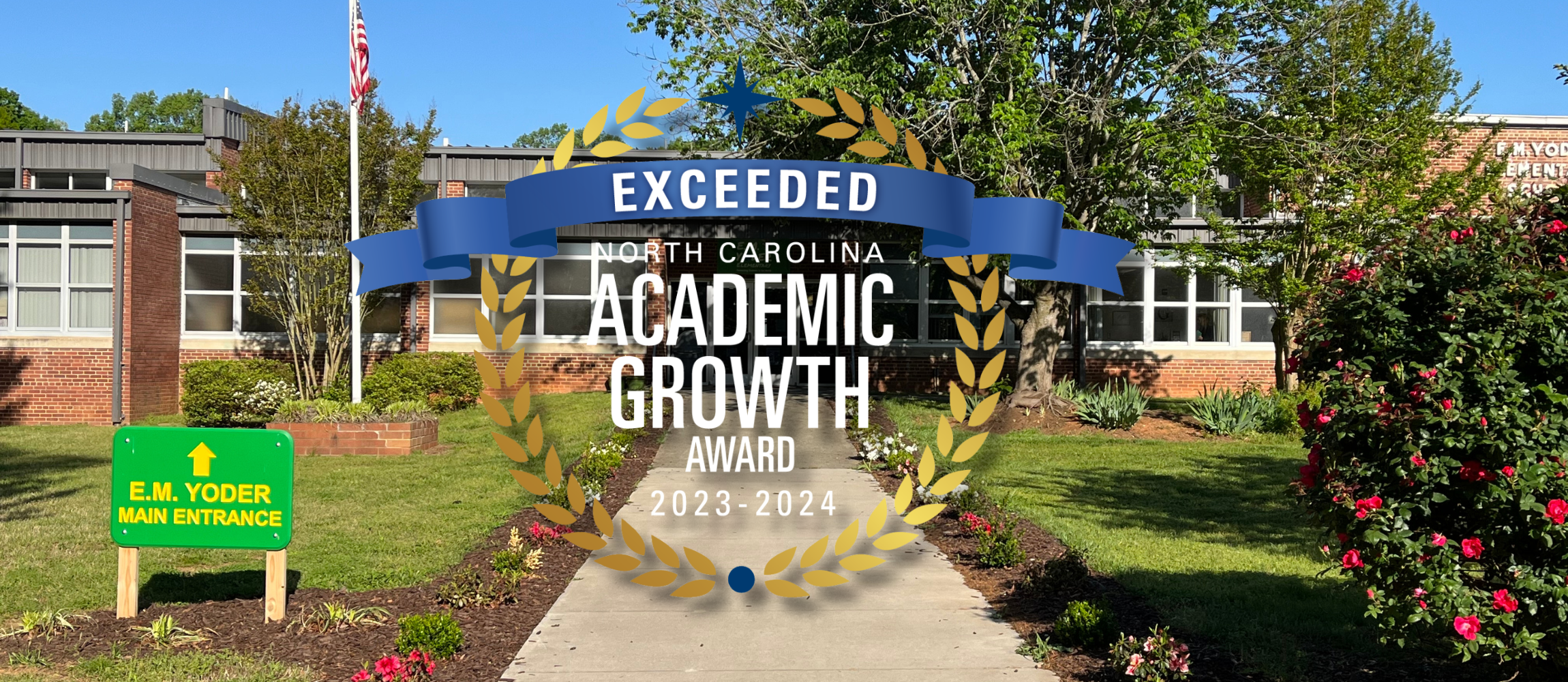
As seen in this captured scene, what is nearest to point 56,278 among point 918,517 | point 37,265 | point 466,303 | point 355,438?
point 37,265

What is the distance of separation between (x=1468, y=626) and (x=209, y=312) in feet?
75.2

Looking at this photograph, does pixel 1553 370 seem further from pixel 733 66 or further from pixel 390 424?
pixel 390 424

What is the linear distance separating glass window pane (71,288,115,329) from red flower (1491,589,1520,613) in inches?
884

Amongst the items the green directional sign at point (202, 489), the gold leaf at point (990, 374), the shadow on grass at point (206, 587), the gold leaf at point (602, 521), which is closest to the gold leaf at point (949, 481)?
the gold leaf at point (990, 374)

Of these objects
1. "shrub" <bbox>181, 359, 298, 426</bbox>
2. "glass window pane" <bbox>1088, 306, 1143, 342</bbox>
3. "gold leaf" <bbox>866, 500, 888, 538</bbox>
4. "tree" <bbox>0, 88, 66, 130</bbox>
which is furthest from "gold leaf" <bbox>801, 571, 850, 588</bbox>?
"tree" <bbox>0, 88, 66, 130</bbox>

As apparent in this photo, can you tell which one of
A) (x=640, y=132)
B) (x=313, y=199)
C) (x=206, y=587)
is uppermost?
(x=313, y=199)

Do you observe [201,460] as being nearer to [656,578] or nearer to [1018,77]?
[656,578]

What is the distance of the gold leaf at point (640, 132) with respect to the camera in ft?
24.1

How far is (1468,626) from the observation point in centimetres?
453

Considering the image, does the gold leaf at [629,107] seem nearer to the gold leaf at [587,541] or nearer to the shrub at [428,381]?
the gold leaf at [587,541]

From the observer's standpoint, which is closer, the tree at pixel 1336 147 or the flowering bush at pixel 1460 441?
the flowering bush at pixel 1460 441

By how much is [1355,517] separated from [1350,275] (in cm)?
106

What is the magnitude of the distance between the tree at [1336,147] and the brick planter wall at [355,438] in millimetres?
11762

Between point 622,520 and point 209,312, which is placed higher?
point 209,312
